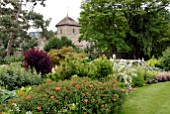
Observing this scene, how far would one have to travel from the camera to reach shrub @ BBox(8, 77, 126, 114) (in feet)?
13.8

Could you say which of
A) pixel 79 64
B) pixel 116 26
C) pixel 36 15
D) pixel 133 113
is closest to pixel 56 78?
pixel 79 64

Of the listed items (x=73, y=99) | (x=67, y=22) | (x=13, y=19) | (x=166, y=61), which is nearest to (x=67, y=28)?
(x=67, y=22)

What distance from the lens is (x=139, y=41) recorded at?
890 inches

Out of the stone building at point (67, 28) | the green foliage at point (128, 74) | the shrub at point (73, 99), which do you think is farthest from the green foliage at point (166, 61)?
the stone building at point (67, 28)

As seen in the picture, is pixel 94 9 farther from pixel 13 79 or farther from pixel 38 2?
pixel 13 79

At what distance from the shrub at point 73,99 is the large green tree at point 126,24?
16041 millimetres

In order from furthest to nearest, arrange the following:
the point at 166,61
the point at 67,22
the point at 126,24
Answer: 1. the point at 67,22
2. the point at 126,24
3. the point at 166,61

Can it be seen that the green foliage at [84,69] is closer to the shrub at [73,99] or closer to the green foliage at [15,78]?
the green foliage at [15,78]

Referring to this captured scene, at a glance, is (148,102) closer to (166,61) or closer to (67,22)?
(166,61)

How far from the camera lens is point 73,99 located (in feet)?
15.5

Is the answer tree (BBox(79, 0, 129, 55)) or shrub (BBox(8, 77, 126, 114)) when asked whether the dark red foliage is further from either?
tree (BBox(79, 0, 129, 55))

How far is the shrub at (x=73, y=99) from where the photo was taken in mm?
4191

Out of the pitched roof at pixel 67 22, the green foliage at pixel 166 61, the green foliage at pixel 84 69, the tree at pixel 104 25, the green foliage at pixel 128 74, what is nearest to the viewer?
the green foliage at pixel 84 69

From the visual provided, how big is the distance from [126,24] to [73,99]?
1852 centimetres
